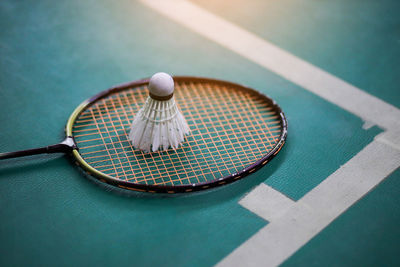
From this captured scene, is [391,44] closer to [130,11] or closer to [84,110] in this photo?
[130,11]

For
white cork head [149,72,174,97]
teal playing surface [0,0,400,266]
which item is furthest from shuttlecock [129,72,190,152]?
teal playing surface [0,0,400,266]

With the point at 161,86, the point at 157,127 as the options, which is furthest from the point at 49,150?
the point at 161,86

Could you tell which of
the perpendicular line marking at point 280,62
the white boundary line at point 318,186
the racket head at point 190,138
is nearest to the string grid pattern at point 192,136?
the racket head at point 190,138

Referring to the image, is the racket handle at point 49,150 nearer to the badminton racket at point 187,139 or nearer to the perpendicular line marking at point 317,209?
the badminton racket at point 187,139

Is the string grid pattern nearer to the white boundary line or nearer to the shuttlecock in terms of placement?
the shuttlecock

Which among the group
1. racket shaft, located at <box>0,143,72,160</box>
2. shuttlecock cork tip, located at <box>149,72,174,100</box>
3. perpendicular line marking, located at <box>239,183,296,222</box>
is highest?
shuttlecock cork tip, located at <box>149,72,174,100</box>
